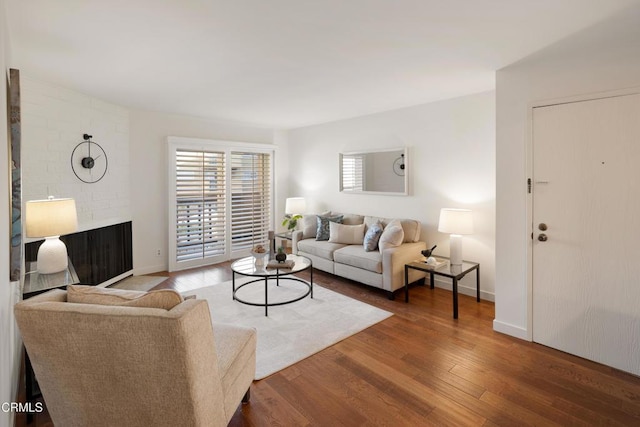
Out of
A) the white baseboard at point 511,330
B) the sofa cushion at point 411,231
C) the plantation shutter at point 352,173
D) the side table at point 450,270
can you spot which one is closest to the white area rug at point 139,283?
the plantation shutter at point 352,173

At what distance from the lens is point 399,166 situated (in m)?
4.74

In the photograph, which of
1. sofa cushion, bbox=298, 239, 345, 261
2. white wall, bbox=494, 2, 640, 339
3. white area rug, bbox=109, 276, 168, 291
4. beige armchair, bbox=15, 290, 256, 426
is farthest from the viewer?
sofa cushion, bbox=298, 239, 345, 261

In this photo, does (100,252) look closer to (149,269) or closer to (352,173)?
(149,269)

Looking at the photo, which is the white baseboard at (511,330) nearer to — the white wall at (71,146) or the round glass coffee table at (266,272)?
the round glass coffee table at (266,272)

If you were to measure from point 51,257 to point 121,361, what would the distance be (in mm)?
1799

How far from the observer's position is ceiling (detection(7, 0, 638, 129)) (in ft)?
6.38

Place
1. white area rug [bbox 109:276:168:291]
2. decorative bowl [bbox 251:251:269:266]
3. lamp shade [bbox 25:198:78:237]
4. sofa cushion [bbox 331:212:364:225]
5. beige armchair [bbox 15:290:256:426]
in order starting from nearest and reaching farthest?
beige armchair [bbox 15:290:256:426], lamp shade [bbox 25:198:78:237], decorative bowl [bbox 251:251:269:266], white area rug [bbox 109:276:168:291], sofa cushion [bbox 331:212:364:225]

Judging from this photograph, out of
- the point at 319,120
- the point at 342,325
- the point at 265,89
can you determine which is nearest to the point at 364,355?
the point at 342,325

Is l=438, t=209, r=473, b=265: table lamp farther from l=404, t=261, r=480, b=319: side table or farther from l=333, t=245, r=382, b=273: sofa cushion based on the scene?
l=333, t=245, r=382, b=273: sofa cushion

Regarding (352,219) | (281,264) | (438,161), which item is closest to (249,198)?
(352,219)

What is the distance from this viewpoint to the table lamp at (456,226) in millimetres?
3682

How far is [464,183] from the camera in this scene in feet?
13.4

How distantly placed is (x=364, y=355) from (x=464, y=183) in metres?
2.54

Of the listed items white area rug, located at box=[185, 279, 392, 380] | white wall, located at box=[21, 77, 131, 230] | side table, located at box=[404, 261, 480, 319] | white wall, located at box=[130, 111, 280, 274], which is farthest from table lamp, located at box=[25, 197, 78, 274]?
side table, located at box=[404, 261, 480, 319]
